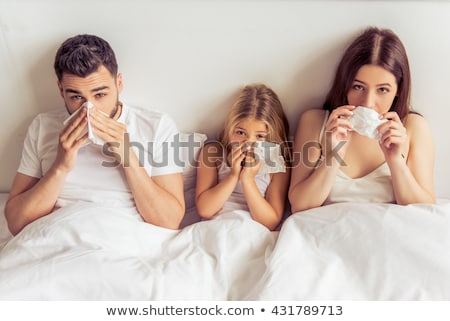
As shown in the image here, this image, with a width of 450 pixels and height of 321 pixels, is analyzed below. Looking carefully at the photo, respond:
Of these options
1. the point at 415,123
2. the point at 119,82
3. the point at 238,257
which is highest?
the point at 119,82

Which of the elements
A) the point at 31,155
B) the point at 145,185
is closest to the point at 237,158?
the point at 145,185

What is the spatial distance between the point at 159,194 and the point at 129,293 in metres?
0.29

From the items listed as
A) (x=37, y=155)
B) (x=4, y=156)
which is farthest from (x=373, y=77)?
(x=4, y=156)

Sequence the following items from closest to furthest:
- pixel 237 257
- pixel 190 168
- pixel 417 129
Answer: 1. pixel 237 257
2. pixel 417 129
3. pixel 190 168

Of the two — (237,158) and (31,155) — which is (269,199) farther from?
(31,155)

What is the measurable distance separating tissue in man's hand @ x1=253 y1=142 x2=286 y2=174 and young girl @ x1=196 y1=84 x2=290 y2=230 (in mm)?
13

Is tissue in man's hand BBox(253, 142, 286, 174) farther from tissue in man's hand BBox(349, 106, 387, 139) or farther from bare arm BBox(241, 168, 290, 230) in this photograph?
tissue in man's hand BBox(349, 106, 387, 139)

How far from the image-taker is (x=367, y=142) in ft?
4.06

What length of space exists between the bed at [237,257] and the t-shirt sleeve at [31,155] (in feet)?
0.65

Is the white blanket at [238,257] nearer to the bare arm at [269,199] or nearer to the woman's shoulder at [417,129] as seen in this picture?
the bare arm at [269,199]

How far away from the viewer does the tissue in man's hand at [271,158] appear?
1248 millimetres

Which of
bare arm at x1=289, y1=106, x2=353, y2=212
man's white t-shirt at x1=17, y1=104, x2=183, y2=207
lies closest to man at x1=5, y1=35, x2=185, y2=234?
man's white t-shirt at x1=17, y1=104, x2=183, y2=207

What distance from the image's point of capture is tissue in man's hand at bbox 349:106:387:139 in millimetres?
1117

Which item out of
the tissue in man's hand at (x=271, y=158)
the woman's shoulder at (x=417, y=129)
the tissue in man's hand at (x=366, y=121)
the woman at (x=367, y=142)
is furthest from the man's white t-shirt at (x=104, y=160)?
the woman's shoulder at (x=417, y=129)
